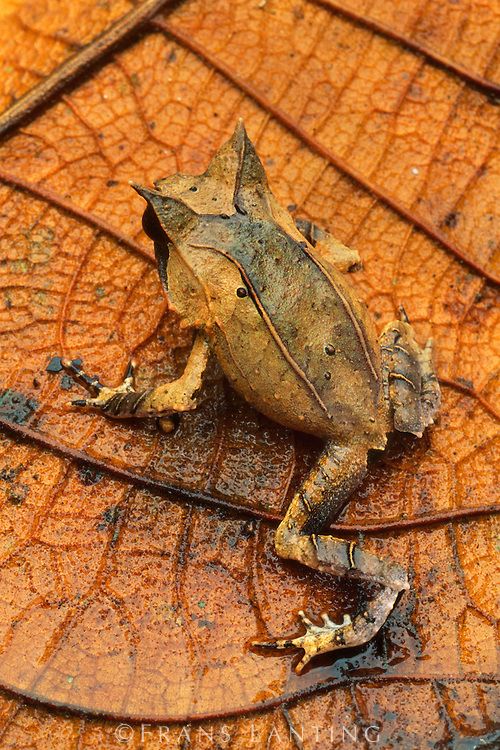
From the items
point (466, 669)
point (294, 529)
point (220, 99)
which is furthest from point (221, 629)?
point (220, 99)

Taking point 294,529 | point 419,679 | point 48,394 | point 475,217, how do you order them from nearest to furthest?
point 419,679 → point 294,529 → point 48,394 → point 475,217

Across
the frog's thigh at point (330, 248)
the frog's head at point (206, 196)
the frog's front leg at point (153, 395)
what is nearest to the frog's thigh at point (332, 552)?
the frog's front leg at point (153, 395)

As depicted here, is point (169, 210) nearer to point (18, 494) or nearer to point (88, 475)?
point (88, 475)


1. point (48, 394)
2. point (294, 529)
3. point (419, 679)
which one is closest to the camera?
point (419, 679)

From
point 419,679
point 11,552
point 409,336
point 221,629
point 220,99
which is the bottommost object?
point 11,552

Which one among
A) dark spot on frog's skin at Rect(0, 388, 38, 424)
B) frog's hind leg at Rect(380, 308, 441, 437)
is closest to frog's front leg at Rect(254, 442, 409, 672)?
frog's hind leg at Rect(380, 308, 441, 437)

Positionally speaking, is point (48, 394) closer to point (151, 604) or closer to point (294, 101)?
point (151, 604)
